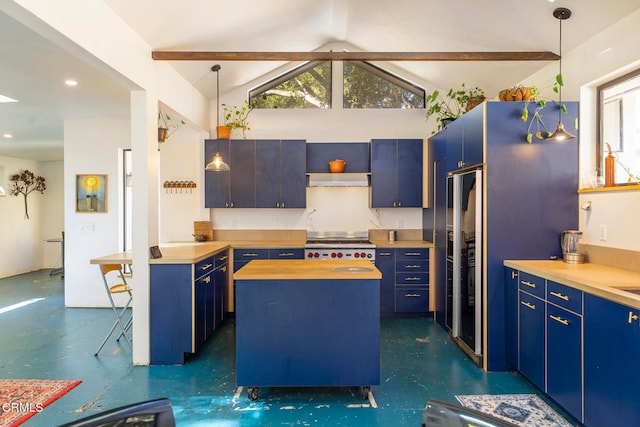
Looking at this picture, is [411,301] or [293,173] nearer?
[411,301]

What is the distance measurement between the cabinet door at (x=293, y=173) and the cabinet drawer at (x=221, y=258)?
1025mm

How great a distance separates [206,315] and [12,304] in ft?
12.3

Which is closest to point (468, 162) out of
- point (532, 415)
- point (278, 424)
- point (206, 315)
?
point (532, 415)

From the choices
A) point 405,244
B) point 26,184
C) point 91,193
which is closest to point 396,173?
point 405,244

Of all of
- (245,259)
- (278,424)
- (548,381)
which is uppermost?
A: (245,259)

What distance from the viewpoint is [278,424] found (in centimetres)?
234

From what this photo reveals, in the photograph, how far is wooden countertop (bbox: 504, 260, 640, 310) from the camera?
1935 millimetres

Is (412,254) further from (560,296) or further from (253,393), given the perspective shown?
(253,393)

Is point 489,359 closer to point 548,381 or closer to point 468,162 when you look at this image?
point 548,381

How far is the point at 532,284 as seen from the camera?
273 cm

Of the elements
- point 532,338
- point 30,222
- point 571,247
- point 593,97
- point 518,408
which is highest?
point 593,97

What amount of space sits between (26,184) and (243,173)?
6.22 meters

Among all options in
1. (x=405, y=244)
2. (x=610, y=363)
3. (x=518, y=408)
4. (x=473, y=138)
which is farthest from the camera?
(x=405, y=244)

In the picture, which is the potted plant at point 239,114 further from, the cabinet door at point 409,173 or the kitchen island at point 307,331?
the kitchen island at point 307,331
